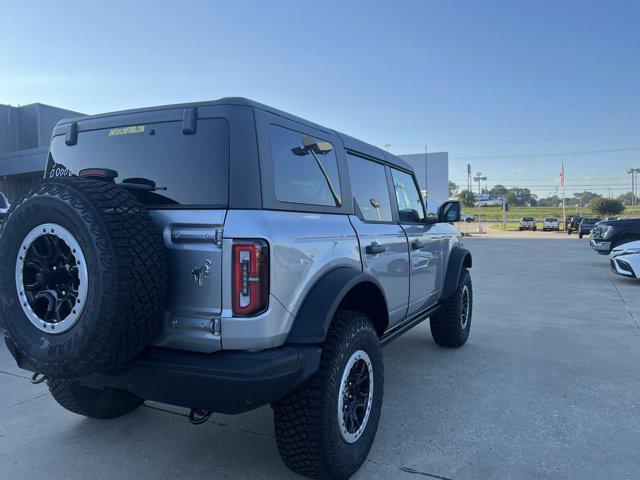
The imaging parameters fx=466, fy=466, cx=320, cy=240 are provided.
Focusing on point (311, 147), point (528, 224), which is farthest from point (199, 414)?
point (528, 224)

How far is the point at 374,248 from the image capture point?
3121 mm

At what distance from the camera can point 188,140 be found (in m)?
2.44

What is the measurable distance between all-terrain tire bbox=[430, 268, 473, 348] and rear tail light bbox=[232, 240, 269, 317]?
3160 mm

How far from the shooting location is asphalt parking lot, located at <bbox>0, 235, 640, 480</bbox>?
2740 mm

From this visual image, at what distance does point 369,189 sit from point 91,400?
2.50 metres

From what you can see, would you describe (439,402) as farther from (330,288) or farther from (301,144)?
(301,144)

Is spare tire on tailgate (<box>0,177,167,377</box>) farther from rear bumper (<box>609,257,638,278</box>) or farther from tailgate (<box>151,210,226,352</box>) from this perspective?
rear bumper (<box>609,257,638,278</box>)

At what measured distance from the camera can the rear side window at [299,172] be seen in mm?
2478

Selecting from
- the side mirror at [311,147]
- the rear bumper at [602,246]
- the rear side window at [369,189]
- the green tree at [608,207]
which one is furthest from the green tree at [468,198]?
the side mirror at [311,147]

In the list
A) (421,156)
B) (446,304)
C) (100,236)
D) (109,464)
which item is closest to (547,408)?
(446,304)

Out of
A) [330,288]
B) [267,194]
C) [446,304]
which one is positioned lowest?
[446,304]

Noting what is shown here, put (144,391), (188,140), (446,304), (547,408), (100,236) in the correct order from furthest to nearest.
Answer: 1. (446,304)
2. (547,408)
3. (188,140)
4. (144,391)
5. (100,236)

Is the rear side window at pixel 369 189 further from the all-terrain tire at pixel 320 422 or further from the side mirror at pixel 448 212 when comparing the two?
the all-terrain tire at pixel 320 422

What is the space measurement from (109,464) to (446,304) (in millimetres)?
3454
